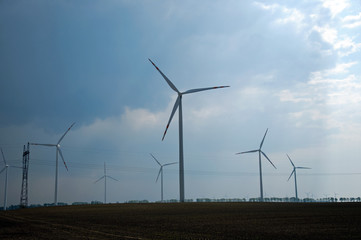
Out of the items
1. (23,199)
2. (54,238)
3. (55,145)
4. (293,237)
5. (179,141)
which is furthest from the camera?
(55,145)

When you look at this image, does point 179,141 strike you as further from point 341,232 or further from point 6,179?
point 6,179

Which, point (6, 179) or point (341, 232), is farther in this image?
point (6, 179)

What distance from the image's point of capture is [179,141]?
7969 centimetres

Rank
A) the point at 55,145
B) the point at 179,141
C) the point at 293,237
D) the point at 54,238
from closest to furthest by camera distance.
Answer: the point at 293,237 < the point at 54,238 < the point at 179,141 < the point at 55,145

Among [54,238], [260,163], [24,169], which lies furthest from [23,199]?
[54,238]

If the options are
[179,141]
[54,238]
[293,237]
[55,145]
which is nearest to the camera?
[293,237]

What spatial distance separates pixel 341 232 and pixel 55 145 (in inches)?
4680

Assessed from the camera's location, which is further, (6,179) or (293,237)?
(6,179)

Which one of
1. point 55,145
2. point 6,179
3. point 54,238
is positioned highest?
point 55,145

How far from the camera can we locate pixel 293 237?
927 inches

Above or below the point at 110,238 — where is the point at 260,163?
above

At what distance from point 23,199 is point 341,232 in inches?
4397

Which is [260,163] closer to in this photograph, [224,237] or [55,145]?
[55,145]

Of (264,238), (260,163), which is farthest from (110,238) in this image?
(260,163)
